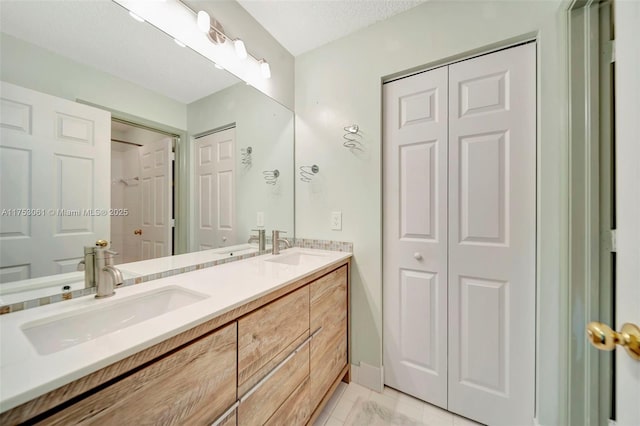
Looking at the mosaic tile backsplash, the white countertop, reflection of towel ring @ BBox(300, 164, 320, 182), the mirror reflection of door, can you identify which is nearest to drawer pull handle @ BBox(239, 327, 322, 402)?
the white countertop

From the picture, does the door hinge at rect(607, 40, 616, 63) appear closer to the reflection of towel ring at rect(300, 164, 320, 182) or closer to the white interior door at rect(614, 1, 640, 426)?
the white interior door at rect(614, 1, 640, 426)

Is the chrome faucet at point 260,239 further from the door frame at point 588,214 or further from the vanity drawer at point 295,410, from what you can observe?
the door frame at point 588,214

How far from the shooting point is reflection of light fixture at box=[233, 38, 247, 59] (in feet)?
4.74

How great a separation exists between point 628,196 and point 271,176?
1.69 m

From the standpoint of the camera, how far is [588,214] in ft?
3.23

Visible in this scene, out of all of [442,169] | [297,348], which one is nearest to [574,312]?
[442,169]

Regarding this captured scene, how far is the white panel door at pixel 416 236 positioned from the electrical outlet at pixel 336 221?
31cm

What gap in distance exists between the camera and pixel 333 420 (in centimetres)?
135

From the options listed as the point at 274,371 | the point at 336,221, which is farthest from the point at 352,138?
the point at 274,371

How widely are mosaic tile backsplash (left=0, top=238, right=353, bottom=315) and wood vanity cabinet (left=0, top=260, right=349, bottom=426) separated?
0.30 m

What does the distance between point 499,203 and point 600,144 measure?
422mm

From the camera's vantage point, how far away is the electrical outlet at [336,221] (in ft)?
5.57

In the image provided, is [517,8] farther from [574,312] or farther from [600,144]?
[574,312]

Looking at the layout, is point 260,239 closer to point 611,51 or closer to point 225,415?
point 225,415
